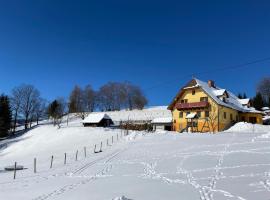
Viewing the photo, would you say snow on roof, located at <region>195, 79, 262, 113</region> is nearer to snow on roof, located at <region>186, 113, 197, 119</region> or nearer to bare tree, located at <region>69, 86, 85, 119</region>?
snow on roof, located at <region>186, 113, 197, 119</region>

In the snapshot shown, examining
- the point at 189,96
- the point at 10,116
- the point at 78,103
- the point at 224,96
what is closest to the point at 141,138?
the point at 189,96

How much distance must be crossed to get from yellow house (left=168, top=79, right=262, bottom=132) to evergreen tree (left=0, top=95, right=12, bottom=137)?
41311 mm

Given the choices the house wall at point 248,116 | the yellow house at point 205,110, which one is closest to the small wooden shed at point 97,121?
the yellow house at point 205,110

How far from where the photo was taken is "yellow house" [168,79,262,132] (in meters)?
Result: 53.9

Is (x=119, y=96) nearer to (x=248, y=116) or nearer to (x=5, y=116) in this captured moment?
(x=5, y=116)

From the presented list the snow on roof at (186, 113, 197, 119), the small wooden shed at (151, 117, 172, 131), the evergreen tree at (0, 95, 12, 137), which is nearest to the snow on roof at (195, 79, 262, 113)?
the snow on roof at (186, 113, 197, 119)

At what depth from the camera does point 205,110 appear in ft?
180

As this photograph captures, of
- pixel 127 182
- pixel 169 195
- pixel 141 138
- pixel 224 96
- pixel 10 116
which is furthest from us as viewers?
pixel 10 116

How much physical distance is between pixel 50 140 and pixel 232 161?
38.5 meters

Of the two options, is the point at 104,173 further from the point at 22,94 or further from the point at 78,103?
the point at 78,103

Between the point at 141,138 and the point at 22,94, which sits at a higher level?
the point at 22,94

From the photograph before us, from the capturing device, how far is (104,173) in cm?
2072

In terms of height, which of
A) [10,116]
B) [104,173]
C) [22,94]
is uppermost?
[22,94]

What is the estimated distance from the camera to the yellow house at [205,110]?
177 feet
